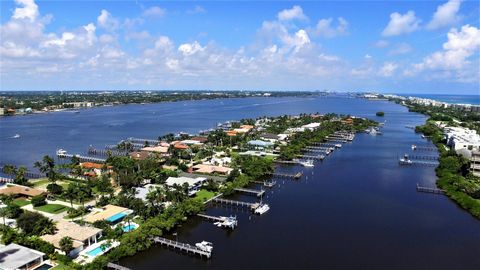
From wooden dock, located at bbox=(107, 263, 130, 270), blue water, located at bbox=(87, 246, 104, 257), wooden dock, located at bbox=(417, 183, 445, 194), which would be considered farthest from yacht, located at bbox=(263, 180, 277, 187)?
wooden dock, located at bbox=(107, 263, 130, 270)

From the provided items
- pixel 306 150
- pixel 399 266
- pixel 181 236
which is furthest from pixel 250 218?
pixel 306 150

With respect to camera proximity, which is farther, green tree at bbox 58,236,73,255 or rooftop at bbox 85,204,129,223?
rooftop at bbox 85,204,129,223

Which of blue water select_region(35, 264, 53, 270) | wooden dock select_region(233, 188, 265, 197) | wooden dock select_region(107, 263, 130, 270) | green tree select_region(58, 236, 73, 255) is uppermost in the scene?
green tree select_region(58, 236, 73, 255)

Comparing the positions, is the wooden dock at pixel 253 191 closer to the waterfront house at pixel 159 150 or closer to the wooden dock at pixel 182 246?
the wooden dock at pixel 182 246

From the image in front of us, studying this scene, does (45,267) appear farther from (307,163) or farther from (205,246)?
(307,163)

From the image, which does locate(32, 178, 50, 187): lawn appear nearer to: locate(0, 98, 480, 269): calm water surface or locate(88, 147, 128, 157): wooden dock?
locate(0, 98, 480, 269): calm water surface

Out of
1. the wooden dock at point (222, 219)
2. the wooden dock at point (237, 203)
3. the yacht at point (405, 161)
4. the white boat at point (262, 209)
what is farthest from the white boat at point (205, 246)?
the yacht at point (405, 161)

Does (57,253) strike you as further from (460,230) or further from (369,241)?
(460,230)

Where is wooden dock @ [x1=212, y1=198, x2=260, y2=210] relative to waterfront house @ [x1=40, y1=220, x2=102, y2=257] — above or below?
below
